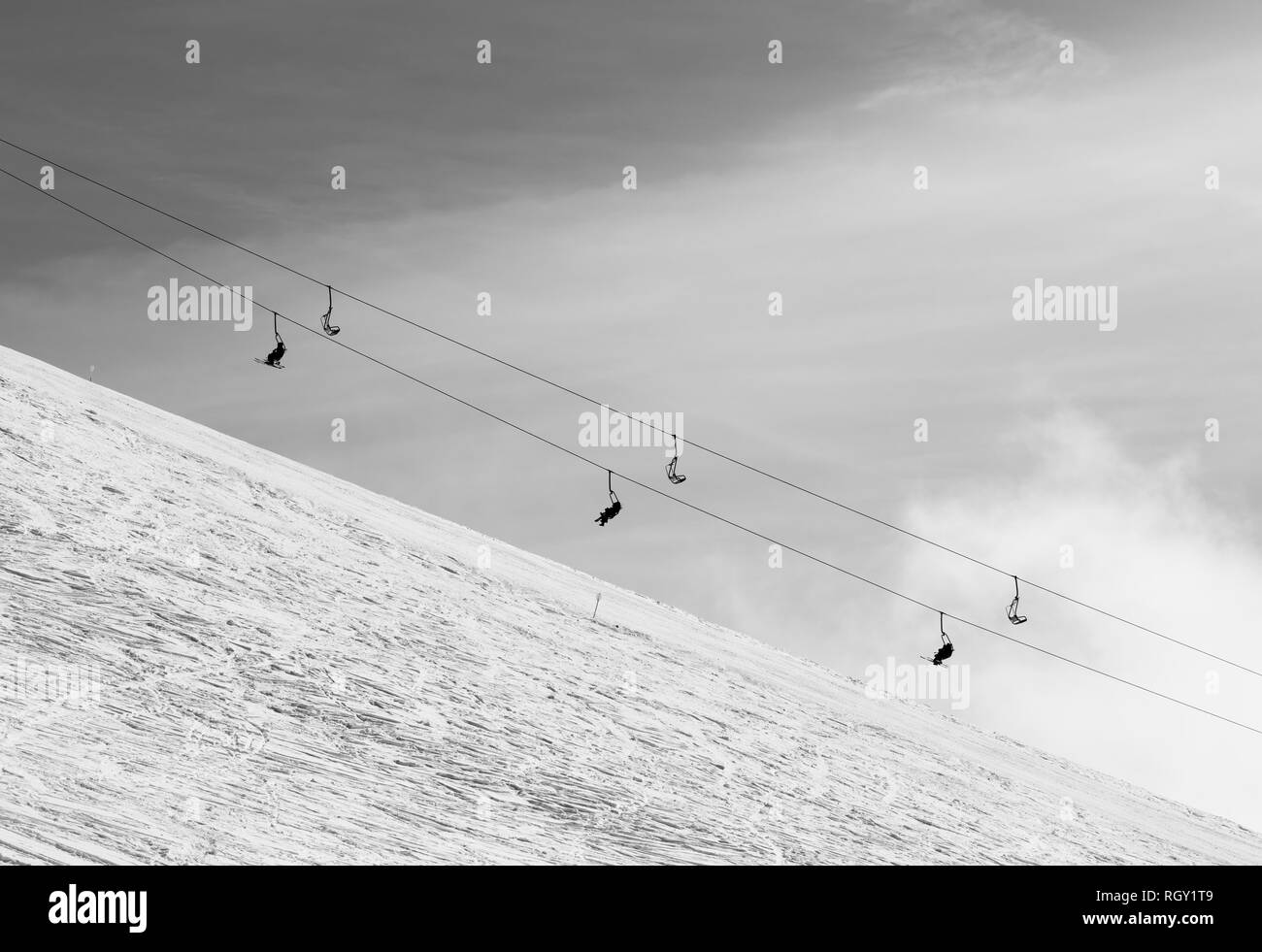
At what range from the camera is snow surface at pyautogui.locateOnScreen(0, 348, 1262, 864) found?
11125 millimetres

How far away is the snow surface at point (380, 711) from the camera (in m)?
11.1

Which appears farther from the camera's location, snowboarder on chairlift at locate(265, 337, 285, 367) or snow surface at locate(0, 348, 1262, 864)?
snowboarder on chairlift at locate(265, 337, 285, 367)

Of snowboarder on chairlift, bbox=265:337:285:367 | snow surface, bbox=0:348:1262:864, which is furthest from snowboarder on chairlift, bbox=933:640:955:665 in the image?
snowboarder on chairlift, bbox=265:337:285:367

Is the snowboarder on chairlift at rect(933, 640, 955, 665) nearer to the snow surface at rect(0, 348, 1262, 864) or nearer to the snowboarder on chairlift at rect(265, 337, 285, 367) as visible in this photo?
the snow surface at rect(0, 348, 1262, 864)

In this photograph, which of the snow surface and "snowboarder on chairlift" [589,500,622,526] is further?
"snowboarder on chairlift" [589,500,622,526]

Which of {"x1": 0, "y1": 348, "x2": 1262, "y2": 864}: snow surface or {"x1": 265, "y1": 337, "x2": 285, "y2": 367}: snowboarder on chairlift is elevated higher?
{"x1": 265, "y1": 337, "x2": 285, "y2": 367}: snowboarder on chairlift

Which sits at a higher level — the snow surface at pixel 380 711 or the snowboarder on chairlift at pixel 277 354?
the snowboarder on chairlift at pixel 277 354

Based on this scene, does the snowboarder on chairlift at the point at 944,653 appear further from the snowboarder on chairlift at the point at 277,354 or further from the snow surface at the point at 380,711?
the snowboarder on chairlift at the point at 277,354

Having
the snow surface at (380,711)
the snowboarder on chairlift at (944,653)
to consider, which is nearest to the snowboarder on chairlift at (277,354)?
the snow surface at (380,711)
